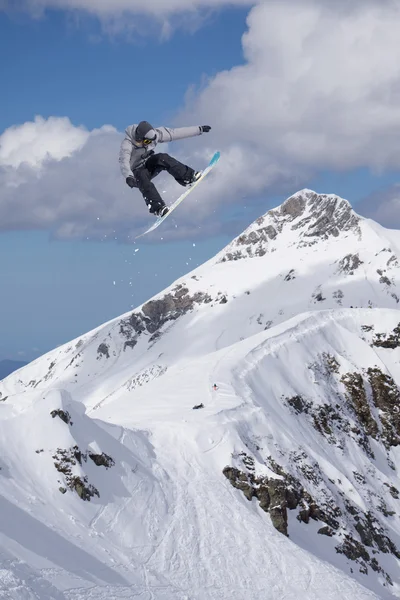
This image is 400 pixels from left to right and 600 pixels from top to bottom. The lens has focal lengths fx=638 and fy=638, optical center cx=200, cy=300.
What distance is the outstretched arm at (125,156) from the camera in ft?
69.6

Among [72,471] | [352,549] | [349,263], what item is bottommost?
[352,549]

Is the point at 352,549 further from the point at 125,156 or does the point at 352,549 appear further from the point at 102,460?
the point at 125,156

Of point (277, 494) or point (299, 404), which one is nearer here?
point (277, 494)

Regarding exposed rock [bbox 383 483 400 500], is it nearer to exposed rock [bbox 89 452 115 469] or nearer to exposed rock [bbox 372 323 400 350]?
exposed rock [bbox 372 323 400 350]

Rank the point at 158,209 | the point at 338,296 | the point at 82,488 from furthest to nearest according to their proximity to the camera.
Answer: the point at 338,296, the point at 82,488, the point at 158,209

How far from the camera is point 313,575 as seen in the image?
31.3 metres

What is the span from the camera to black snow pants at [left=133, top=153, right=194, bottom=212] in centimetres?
2220

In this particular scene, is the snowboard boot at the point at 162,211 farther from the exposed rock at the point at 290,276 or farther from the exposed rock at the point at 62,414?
the exposed rock at the point at 290,276

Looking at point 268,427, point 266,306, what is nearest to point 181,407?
point 268,427

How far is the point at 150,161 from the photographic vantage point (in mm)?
22453

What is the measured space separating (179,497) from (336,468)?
1609 cm

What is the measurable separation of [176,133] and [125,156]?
1.87 m

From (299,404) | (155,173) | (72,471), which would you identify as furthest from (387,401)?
(155,173)

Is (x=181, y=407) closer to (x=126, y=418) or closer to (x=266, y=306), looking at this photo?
(x=126, y=418)
